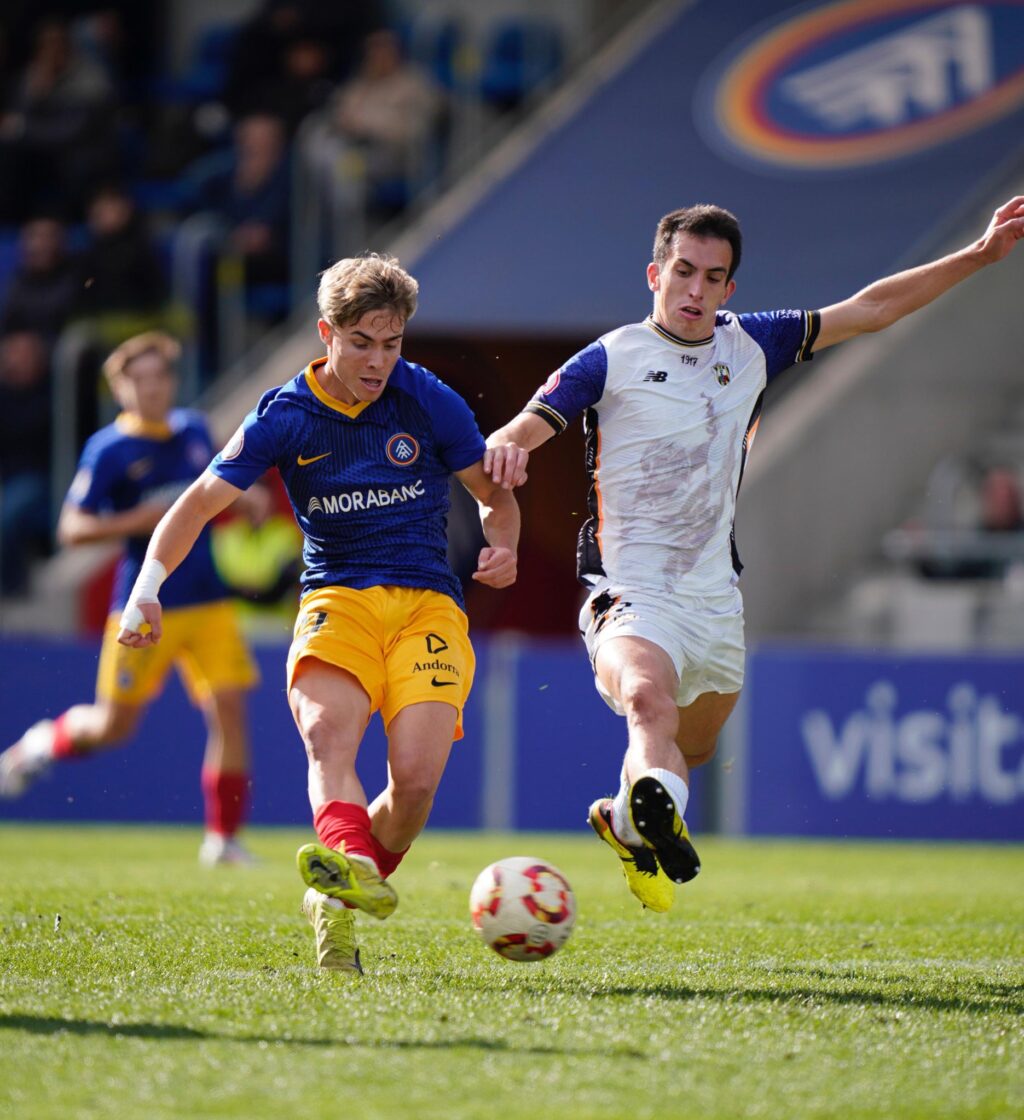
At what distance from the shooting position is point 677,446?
657cm

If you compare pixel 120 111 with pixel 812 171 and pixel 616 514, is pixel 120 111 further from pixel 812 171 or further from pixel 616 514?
pixel 616 514

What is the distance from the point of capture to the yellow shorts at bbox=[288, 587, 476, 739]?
6055 millimetres

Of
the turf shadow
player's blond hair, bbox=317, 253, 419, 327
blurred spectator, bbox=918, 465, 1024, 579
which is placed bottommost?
the turf shadow

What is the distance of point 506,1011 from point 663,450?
7.39ft

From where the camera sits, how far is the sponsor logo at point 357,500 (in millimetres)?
6188

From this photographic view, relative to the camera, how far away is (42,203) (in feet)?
62.7

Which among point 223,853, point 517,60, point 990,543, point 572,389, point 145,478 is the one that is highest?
point 517,60

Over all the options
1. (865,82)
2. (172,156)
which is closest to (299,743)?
(172,156)

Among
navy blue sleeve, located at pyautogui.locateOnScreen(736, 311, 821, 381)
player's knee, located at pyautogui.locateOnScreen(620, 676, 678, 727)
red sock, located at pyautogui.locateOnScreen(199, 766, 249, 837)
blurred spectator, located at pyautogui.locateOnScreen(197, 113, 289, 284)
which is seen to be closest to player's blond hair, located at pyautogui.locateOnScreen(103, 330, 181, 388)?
red sock, located at pyautogui.locateOnScreen(199, 766, 249, 837)

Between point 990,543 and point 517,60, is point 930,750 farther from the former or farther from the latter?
point 517,60

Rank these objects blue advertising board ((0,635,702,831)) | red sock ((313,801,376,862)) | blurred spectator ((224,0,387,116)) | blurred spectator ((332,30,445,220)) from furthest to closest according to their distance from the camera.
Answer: blurred spectator ((224,0,387,116)) → blurred spectator ((332,30,445,220)) → blue advertising board ((0,635,702,831)) → red sock ((313,801,376,862))

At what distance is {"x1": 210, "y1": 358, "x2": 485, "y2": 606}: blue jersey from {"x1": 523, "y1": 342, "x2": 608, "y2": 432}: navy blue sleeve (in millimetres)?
260

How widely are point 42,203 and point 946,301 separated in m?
8.92

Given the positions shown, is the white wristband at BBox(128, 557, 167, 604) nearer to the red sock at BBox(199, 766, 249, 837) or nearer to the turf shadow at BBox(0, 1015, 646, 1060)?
the turf shadow at BBox(0, 1015, 646, 1060)
